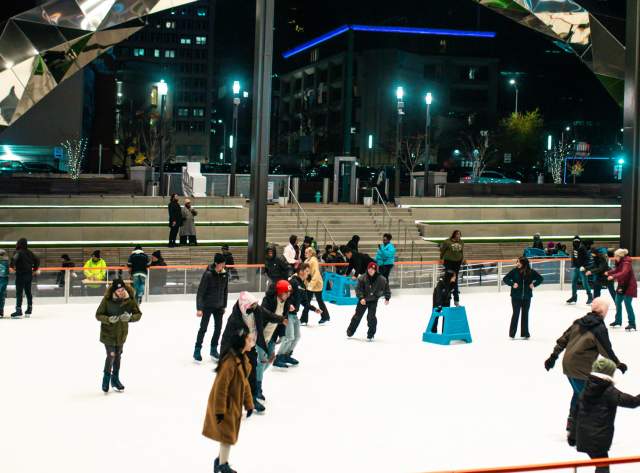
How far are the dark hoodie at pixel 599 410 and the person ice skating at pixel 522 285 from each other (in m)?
7.59

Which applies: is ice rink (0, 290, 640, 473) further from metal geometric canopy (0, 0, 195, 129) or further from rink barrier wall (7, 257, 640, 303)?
metal geometric canopy (0, 0, 195, 129)

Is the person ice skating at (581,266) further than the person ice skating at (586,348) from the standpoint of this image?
Yes

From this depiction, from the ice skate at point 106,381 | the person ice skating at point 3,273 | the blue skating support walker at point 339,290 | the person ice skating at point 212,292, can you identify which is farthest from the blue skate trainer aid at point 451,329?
the person ice skating at point 3,273

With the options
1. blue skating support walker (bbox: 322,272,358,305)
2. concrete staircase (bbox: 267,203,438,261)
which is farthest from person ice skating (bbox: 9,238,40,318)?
concrete staircase (bbox: 267,203,438,261)

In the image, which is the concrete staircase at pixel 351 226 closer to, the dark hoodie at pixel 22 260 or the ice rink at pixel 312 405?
the dark hoodie at pixel 22 260

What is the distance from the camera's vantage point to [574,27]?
25.4 metres

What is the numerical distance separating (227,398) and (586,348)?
358 centimetres

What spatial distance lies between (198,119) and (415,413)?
136 m

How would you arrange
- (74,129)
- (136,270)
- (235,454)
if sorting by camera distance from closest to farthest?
(235,454), (136,270), (74,129)

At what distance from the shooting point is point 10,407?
33.4ft

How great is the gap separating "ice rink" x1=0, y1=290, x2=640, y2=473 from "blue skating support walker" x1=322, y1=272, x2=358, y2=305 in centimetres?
340

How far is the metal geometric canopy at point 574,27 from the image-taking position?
25.2 m

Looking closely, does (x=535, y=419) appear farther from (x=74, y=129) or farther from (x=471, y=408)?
(x=74, y=129)

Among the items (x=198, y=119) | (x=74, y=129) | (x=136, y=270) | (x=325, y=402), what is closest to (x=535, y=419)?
(x=325, y=402)
